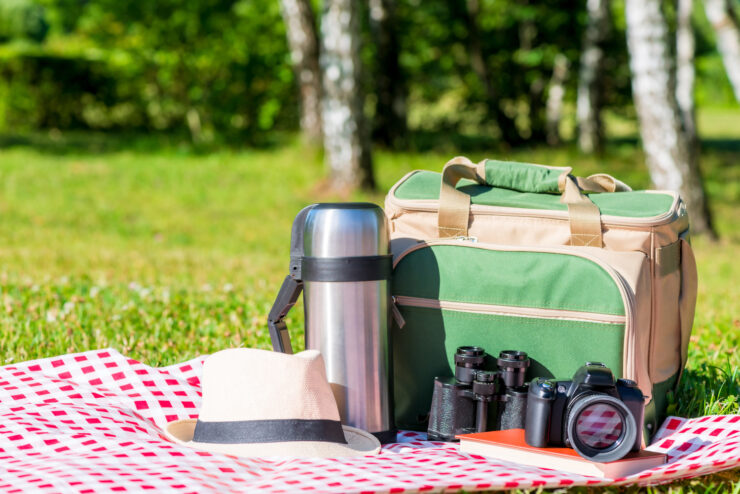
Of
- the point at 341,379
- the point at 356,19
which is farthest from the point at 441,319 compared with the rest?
the point at 356,19

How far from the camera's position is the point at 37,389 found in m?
3.00

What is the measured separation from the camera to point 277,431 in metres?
2.52

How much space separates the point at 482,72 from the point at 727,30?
7.65 metres

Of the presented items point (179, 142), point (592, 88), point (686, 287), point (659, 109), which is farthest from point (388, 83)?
point (686, 287)

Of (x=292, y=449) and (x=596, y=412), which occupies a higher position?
(x=596, y=412)

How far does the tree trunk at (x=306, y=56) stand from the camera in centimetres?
1126

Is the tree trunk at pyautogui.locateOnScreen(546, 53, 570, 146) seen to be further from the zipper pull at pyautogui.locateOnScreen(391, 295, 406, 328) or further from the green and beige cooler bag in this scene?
the zipper pull at pyautogui.locateOnScreen(391, 295, 406, 328)

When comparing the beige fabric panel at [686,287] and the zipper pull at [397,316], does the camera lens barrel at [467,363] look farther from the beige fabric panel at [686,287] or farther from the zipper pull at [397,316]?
the beige fabric panel at [686,287]

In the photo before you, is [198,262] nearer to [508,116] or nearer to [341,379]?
[341,379]

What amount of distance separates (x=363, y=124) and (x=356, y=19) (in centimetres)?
113

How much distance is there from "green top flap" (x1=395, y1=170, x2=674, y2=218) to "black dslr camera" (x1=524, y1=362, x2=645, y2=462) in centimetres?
57

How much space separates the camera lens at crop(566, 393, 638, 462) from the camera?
7.76ft

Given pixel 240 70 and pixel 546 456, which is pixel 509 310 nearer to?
pixel 546 456

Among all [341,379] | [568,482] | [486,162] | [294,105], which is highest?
[294,105]
